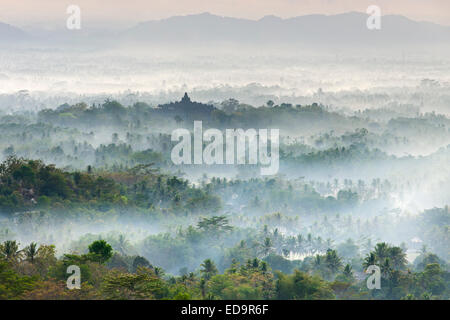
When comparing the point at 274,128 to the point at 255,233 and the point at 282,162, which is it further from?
the point at 255,233

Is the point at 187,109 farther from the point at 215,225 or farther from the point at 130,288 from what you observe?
the point at 130,288

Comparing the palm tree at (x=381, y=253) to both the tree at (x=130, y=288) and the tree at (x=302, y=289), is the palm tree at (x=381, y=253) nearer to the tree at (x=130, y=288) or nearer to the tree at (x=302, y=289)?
the tree at (x=302, y=289)

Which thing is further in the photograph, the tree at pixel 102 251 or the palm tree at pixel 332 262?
the palm tree at pixel 332 262

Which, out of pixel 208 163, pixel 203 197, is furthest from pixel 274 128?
pixel 203 197
